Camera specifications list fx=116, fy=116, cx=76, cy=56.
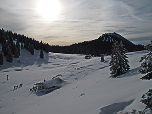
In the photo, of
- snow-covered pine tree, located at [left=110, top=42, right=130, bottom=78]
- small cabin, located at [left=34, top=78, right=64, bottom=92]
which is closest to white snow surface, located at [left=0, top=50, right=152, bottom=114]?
snow-covered pine tree, located at [left=110, top=42, right=130, bottom=78]

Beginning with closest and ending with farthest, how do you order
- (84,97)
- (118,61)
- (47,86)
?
(84,97)
(118,61)
(47,86)

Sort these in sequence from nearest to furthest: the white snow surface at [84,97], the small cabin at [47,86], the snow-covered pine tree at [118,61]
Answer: the white snow surface at [84,97]
the snow-covered pine tree at [118,61]
the small cabin at [47,86]

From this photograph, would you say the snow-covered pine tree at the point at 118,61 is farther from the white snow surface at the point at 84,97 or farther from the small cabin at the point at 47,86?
the small cabin at the point at 47,86

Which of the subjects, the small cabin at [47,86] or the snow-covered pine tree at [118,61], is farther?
the small cabin at [47,86]

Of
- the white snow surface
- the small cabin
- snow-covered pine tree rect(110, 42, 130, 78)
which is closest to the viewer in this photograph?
the white snow surface

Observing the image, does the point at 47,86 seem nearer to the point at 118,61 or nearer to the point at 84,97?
the point at 84,97

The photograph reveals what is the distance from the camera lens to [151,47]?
7281 mm

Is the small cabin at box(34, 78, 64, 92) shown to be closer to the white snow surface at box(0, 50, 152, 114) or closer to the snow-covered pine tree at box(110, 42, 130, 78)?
the white snow surface at box(0, 50, 152, 114)

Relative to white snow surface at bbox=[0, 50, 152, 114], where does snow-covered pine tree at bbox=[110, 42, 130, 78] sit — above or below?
above

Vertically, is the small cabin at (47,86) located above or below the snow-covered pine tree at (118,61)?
below

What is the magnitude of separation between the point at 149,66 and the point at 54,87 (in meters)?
26.0

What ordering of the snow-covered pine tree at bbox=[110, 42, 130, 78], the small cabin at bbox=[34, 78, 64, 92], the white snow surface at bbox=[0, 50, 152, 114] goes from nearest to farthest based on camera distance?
the white snow surface at bbox=[0, 50, 152, 114]
the snow-covered pine tree at bbox=[110, 42, 130, 78]
the small cabin at bbox=[34, 78, 64, 92]

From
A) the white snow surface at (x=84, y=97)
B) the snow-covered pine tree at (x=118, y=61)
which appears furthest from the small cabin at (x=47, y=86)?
the snow-covered pine tree at (x=118, y=61)

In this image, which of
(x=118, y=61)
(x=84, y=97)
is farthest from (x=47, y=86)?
(x=118, y=61)
